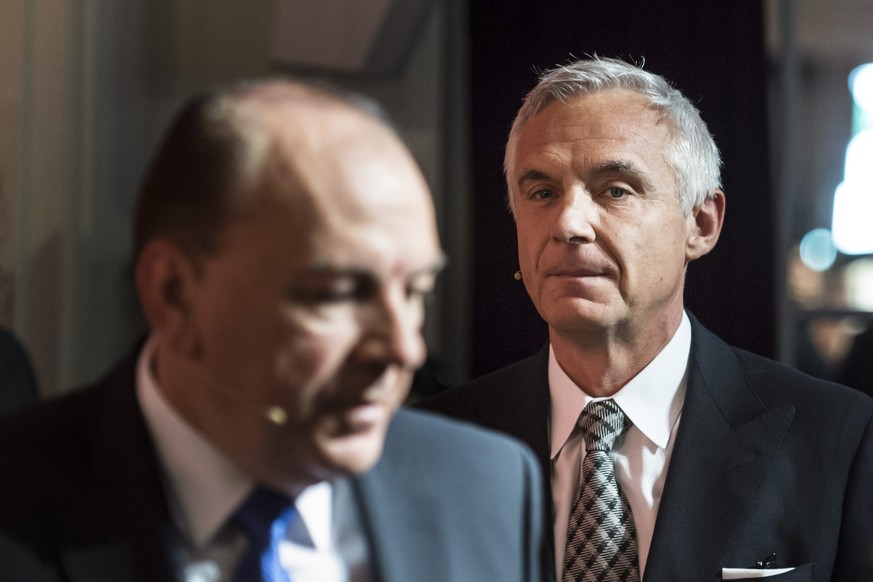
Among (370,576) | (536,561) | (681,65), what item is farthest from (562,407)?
(681,65)

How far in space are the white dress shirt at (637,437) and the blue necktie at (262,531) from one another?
475 mm

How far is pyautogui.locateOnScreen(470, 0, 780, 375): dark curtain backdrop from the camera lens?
1346mm

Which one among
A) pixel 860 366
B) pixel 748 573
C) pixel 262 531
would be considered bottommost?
pixel 748 573

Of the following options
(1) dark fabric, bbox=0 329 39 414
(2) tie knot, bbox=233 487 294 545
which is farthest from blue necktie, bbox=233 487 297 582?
(1) dark fabric, bbox=0 329 39 414

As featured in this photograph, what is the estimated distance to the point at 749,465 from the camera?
3.77 ft

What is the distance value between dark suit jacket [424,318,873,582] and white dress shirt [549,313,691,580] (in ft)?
0.05

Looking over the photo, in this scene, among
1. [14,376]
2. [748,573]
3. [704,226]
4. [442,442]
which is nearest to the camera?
[442,442]

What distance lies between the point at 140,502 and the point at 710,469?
687mm

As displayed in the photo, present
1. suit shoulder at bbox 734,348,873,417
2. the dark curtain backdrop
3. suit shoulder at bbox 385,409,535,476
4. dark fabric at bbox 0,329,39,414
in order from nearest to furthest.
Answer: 1. suit shoulder at bbox 385,409,535,476
2. dark fabric at bbox 0,329,39,414
3. suit shoulder at bbox 734,348,873,417
4. the dark curtain backdrop

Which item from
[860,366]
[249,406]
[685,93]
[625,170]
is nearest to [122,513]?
[249,406]

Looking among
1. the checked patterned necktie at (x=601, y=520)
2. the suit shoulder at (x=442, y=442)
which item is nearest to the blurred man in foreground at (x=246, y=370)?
the suit shoulder at (x=442, y=442)

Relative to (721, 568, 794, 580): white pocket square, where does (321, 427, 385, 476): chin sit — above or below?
above

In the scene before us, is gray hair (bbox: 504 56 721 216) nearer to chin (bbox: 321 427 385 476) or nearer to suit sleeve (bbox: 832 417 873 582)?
suit sleeve (bbox: 832 417 873 582)

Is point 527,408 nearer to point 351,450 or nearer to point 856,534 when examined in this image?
point 856,534
